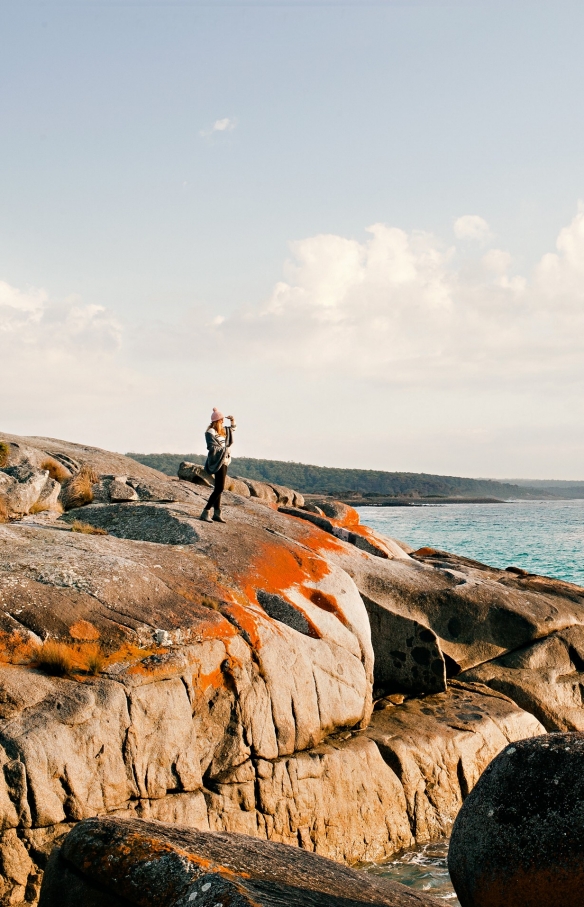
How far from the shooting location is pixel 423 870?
10469mm

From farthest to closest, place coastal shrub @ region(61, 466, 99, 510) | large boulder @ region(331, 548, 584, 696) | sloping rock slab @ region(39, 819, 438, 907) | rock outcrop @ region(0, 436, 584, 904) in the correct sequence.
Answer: coastal shrub @ region(61, 466, 99, 510)
large boulder @ region(331, 548, 584, 696)
rock outcrop @ region(0, 436, 584, 904)
sloping rock slab @ region(39, 819, 438, 907)

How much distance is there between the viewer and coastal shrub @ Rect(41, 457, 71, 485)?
19.7 m

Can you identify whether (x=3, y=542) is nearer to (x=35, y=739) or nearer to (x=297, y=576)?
(x=35, y=739)

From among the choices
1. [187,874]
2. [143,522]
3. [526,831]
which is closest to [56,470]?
[143,522]

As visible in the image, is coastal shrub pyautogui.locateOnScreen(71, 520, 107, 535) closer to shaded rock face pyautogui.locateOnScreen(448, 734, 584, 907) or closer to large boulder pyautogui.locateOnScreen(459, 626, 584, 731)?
large boulder pyautogui.locateOnScreen(459, 626, 584, 731)

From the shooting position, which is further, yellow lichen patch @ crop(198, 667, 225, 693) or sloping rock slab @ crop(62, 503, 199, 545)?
sloping rock slab @ crop(62, 503, 199, 545)

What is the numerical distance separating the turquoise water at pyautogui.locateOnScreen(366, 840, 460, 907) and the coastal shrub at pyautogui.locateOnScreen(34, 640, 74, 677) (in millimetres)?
5171

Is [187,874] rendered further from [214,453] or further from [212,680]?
[214,453]

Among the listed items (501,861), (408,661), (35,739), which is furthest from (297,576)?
(501,861)

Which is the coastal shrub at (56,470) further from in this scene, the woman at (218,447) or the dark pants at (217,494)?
the dark pants at (217,494)

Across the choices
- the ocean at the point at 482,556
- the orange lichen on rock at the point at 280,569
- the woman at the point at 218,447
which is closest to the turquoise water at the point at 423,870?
the ocean at the point at 482,556

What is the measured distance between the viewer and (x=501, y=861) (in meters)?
5.21

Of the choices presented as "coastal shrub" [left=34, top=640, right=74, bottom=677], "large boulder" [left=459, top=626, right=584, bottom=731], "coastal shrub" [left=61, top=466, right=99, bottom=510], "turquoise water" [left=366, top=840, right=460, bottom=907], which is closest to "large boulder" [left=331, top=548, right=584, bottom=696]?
"large boulder" [left=459, top=626, right=584, bottom=731]

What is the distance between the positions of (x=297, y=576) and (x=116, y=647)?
4.62 meters
